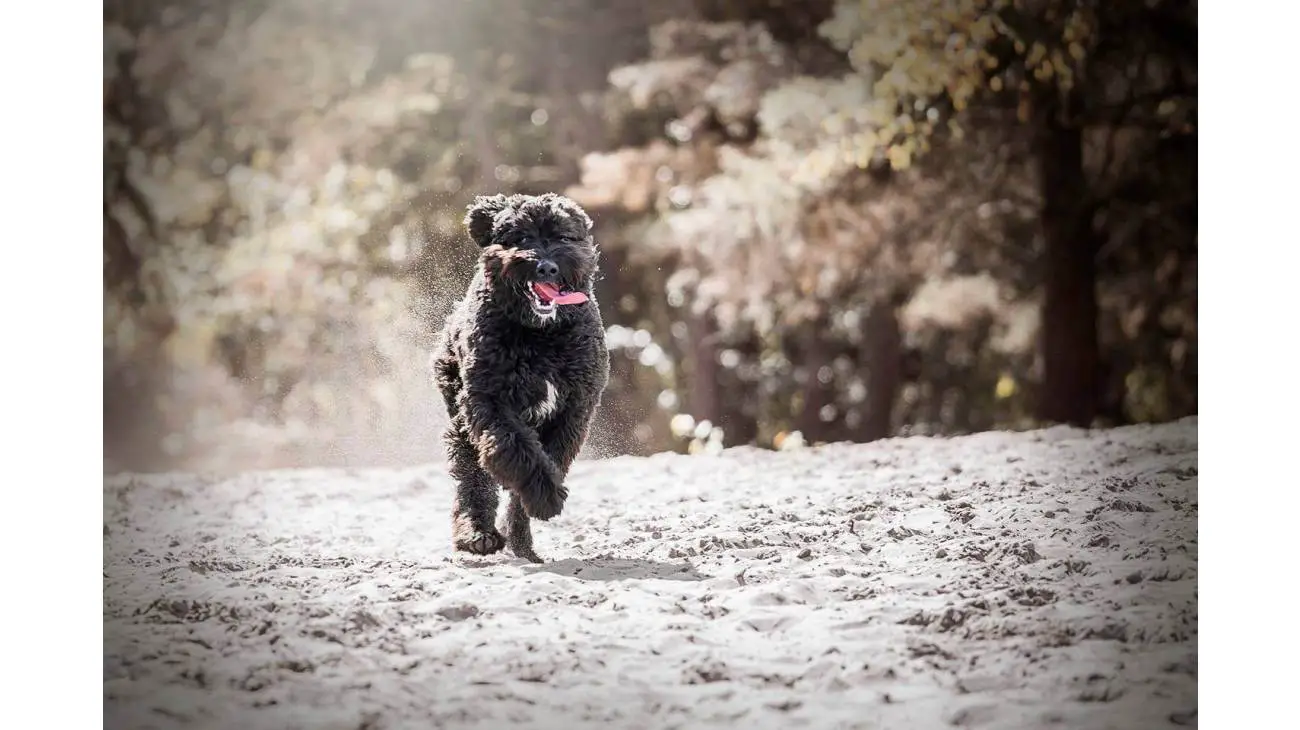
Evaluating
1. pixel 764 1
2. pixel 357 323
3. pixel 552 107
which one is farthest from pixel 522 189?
pixel 764 1

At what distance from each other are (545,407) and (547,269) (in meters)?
0.56

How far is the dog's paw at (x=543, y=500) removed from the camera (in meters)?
4.56

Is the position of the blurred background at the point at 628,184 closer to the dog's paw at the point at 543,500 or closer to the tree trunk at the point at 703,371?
the tree trunk at the point at 703,371

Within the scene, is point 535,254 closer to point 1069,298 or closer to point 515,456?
point 515,456

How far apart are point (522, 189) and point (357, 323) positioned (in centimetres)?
155

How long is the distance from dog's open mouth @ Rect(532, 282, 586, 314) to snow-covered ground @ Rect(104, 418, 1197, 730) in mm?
1015

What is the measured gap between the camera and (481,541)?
5.06 metres

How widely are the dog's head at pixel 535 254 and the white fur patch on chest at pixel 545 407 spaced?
0.27m

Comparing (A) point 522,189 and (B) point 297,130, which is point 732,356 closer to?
(A) point 522,189

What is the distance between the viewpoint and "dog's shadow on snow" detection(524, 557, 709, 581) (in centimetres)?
484

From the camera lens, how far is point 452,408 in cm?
526

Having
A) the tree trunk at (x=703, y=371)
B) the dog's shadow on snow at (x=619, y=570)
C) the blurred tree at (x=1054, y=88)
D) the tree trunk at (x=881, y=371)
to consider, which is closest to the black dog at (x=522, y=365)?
the dog's shadow on snow at (x=619, y=570)

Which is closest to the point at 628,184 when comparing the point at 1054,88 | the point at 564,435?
the point at 1054,88

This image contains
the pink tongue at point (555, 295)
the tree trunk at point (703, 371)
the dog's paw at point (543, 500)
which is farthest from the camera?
the tree trunk at point (703, 371)
